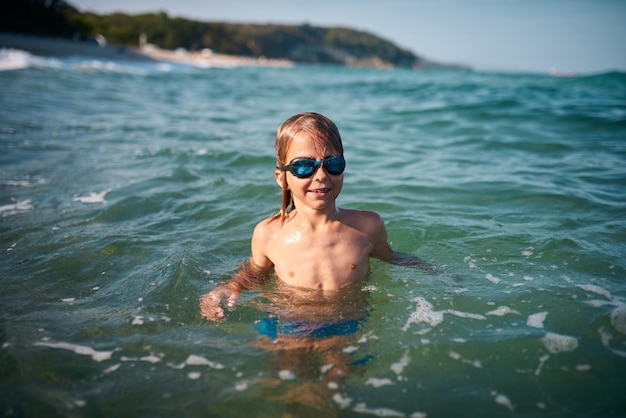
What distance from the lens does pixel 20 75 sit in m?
17.8

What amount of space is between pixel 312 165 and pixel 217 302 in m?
1.23

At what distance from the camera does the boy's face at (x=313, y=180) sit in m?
2.75

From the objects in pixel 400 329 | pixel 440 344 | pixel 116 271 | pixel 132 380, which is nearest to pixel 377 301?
pixel 400 329

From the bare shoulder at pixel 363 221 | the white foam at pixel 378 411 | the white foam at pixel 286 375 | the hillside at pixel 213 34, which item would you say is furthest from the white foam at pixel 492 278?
the hillside at pixel 213 34

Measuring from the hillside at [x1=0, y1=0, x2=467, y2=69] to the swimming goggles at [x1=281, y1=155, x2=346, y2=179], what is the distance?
52.9 meters

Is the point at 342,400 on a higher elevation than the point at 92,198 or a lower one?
lower

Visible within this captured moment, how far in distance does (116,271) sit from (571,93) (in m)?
A: 18.0

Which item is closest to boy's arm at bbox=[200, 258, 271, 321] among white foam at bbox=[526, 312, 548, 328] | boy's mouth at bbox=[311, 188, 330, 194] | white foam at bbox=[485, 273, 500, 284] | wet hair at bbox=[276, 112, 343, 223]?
boy's mouth at bbox=[311, 188, 330, 194]

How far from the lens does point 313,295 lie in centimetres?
302

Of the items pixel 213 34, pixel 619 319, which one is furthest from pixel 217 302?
pixel 213 34

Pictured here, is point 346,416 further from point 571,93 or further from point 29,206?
point 571,93

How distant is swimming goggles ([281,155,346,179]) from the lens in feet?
8.96

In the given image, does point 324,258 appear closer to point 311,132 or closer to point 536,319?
point 311,132

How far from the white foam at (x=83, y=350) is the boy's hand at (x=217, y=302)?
66 cm
